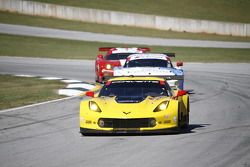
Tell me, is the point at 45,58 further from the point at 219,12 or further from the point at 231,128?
the point at 231,128

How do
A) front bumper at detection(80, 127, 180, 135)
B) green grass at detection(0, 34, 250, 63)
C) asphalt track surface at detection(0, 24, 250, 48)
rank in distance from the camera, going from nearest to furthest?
1. front bumper at detection(80, 127, 180, 135)
2. green grass at detection(0, 34, 250, 63)
3. asphalt track surface at detection(0, 24, 250, 48)

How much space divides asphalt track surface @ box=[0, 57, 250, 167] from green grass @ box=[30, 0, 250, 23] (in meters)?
30.9

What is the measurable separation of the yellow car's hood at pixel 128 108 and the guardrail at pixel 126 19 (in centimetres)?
3545

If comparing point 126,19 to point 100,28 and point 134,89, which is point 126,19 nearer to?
point 100,28

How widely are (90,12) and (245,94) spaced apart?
3018 cm

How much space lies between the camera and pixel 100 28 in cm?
4775

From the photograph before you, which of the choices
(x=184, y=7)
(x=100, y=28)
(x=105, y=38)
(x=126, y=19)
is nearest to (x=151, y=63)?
(x=105, y=38)

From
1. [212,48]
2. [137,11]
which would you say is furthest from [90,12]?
[212,48]

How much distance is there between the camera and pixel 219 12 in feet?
171

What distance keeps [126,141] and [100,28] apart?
36.4 meters

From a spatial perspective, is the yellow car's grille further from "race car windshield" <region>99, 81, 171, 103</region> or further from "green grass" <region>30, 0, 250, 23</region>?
"green grass" <region>30, 0, 250, 23</region>

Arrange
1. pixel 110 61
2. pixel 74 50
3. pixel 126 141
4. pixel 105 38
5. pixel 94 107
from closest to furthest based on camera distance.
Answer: pixel 126 141, pixel 94 107, pixel 110 61, pixel 74 50, pixel 105 38

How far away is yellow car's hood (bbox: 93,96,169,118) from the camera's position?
474 inches

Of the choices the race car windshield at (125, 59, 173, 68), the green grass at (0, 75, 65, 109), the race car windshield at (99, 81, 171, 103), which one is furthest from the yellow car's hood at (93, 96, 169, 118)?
the race car windshield at (125, 59, 173, 68)
